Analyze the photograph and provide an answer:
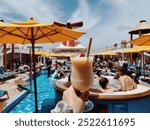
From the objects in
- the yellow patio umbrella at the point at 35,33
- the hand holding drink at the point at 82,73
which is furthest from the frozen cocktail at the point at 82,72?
the yellow patio umbrella at the point at 35,33

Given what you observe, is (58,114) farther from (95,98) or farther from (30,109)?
(30,109)

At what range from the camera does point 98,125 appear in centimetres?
259

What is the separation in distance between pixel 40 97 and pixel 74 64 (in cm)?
710

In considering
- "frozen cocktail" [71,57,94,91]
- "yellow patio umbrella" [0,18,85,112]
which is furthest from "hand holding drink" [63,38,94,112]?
"yellow patio umbrella" [0,18,85,112]

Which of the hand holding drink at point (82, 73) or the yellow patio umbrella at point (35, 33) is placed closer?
the hand holding drink at point (82, 73)

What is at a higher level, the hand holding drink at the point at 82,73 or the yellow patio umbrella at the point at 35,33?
the yellow patio umbrella at the point at 35,33

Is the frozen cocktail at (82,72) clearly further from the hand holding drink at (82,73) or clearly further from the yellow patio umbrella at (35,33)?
the yellow patio umbrella at (35,33)

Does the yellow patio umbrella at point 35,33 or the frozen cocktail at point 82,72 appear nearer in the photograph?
the frozen cocktail at point 82,72

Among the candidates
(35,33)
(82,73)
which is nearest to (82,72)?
(82,73)

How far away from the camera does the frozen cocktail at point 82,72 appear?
200cm

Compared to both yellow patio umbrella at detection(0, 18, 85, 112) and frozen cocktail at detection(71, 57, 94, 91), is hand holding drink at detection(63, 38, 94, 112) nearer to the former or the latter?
frozen cocktail at detection(71, 57, 94, 91)

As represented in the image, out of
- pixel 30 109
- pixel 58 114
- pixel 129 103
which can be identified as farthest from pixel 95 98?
pixel 30 109

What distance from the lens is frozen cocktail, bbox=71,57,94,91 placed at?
2.00 metres

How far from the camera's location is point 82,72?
2008 mm
